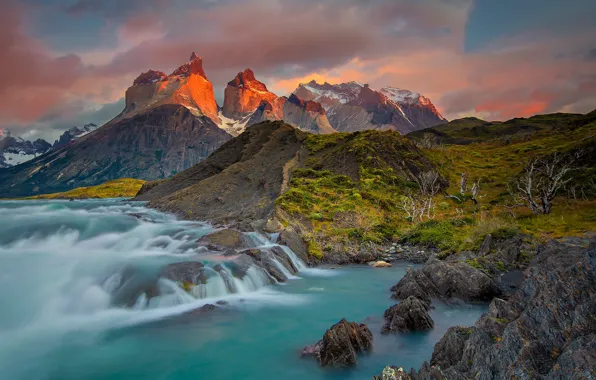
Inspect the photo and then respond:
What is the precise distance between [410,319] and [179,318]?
13.1m

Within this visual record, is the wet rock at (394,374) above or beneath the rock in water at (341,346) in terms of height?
above

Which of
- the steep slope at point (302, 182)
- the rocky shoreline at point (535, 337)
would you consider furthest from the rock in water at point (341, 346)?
the steep slope at point (302, 182)

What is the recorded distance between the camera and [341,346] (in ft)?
48.9

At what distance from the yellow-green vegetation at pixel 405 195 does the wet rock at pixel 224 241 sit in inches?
309

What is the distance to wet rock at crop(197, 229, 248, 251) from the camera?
3238cm

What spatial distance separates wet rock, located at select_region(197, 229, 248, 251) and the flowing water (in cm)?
126

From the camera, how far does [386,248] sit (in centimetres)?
3766

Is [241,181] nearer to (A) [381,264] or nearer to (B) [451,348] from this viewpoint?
(A) [381,264]

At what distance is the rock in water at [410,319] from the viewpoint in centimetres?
1759

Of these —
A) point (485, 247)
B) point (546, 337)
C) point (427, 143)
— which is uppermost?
point (427, 143)

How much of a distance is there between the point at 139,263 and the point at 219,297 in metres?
8.57

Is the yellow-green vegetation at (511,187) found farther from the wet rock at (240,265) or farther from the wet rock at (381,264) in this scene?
the wet rock at (240,265)

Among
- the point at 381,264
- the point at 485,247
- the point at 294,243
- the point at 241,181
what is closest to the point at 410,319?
the point at 485,247

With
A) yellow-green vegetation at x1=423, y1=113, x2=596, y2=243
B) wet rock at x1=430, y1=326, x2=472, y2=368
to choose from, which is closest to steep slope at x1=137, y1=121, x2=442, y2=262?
yellow-green vegetation at x1=423, y1=113, x2=596, y2=243
